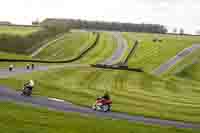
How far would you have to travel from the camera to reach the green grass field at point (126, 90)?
44625 millimetres

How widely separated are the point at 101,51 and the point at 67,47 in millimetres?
13619

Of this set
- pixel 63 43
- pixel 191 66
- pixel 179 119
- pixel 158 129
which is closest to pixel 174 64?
pixel 191 66

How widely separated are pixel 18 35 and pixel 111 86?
84.2m

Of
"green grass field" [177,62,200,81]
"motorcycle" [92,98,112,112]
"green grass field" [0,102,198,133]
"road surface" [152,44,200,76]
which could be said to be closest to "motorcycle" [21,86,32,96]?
"green grass field" [0,102,198,133]

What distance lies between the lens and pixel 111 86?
201 feet

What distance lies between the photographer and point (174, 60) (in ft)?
333

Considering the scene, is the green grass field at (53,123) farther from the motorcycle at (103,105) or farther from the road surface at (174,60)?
the road surface at (174,60)

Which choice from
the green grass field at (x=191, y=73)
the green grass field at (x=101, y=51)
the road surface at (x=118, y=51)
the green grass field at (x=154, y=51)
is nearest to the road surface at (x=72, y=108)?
the green grass field at (x=191, y=73)

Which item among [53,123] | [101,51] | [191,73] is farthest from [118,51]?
[53,123]

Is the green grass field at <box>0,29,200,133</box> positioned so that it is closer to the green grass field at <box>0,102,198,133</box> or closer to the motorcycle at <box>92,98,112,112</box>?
the green grass field at <box>0,102,198,133</box>

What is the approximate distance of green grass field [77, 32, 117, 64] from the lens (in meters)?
97.4

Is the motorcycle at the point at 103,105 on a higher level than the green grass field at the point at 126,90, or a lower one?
higher

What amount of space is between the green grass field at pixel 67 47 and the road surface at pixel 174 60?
27470mm

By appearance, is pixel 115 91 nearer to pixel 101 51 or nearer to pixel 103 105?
pixel 103 105
